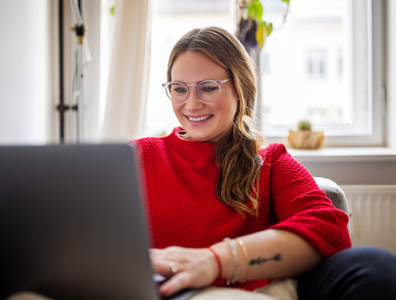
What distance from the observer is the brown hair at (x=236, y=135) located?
1.13m

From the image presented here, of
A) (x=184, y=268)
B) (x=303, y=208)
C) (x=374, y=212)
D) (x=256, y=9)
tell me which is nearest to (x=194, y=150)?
(x=303, y=208)

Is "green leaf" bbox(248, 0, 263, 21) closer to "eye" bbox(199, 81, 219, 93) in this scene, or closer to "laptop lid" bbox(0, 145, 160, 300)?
"eye" bbox(199, 81, 219, 93)

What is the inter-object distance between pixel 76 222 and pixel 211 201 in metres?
0.58

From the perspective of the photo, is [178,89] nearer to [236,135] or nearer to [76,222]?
[236,135]

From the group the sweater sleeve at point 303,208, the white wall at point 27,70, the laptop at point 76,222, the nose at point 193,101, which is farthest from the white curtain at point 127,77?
the laptop at point 76,222

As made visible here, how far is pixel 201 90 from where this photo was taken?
3.99 ft

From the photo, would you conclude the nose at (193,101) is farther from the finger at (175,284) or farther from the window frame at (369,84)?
the window frame at (369,84)

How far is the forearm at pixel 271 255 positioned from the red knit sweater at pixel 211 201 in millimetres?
35

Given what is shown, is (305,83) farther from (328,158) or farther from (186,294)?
(186,294)

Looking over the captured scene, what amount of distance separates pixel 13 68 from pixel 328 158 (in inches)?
57.5

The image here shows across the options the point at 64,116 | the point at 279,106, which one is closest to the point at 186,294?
the point at 64,116

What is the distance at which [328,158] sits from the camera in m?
2.03

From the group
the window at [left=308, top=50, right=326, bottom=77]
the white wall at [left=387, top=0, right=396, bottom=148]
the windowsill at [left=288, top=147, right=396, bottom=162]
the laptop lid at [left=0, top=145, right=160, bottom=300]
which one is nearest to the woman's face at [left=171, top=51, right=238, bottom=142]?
the laptop lid at [left=0, top=145, right=160, bottom=300]

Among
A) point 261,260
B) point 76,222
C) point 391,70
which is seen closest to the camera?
point 76,222
